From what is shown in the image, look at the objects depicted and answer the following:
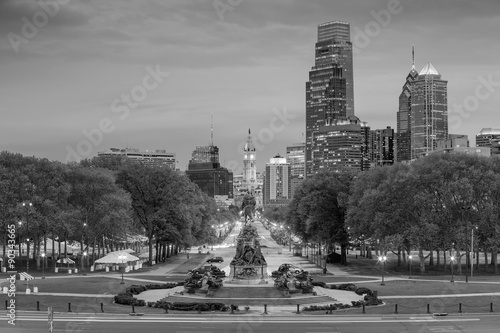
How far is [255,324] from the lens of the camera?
54.0m

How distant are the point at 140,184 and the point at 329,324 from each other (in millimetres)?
71185

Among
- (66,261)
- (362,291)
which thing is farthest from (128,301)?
(66,261)

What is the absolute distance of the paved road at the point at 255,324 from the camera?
50781 millimetres

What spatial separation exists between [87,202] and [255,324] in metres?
58.8

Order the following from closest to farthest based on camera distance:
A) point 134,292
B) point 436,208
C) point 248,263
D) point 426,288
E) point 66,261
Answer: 1. point 134,292
2. point 426,288
3. point 248,263
4. point 436,208
5. point 66,261

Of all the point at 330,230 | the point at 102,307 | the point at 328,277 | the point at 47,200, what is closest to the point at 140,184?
the point at 47,200

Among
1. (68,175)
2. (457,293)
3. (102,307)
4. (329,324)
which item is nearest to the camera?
(329,324)

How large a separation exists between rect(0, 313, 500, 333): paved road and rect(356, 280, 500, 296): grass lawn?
15.7m

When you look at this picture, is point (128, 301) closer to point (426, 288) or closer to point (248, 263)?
point (248, 263)

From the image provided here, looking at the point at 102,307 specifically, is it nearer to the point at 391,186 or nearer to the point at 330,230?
the point at 391,186

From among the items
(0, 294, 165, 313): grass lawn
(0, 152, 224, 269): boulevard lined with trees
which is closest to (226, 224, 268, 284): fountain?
(0, 294, 165, 313): grass lawn

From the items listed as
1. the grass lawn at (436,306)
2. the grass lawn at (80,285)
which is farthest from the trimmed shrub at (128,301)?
the grass lawn at (436,306)

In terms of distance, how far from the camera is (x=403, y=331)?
50.7 metres

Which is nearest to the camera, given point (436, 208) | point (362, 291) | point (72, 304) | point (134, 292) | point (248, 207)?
point (72, 304)
